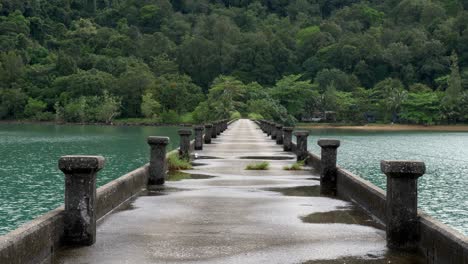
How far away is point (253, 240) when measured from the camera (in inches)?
372

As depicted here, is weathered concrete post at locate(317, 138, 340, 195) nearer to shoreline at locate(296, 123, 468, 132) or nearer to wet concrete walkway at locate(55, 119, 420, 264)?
wet concrete walkway at locate(55, 119, 420, 264)

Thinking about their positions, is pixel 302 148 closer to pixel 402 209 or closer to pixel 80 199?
pixel 402 209

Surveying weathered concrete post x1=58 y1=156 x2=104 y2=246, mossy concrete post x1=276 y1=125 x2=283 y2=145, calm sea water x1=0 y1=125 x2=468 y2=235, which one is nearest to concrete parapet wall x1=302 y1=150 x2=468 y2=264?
weathered concrete post x1=58 y1=156 x2=104 y2=246

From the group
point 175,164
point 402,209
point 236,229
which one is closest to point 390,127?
point 175,164

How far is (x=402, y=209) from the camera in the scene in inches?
358

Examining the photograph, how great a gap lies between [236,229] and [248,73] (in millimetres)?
157717

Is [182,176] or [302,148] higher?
[302,148]

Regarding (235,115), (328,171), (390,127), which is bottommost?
(390,127)

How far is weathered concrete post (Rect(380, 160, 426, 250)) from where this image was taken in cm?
899

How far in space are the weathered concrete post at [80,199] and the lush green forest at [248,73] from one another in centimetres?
9977

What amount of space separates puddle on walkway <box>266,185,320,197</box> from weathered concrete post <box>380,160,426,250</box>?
17.0 feet

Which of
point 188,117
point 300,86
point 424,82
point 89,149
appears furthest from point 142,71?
point 89,149

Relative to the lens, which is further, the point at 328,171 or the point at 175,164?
the point at 175,164

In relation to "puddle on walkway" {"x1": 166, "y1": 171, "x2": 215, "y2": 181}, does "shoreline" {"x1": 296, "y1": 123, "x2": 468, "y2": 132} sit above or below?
below
